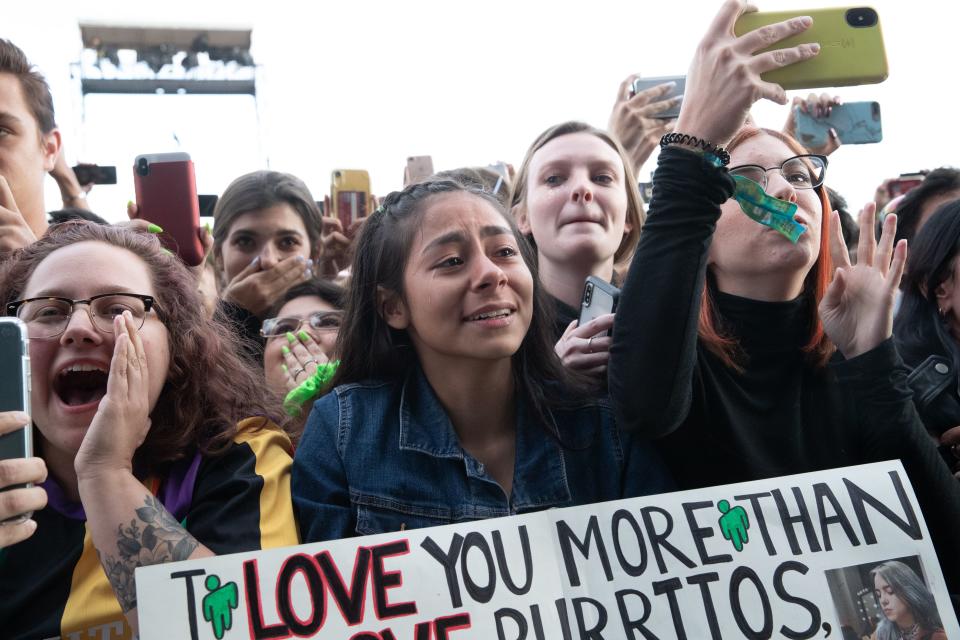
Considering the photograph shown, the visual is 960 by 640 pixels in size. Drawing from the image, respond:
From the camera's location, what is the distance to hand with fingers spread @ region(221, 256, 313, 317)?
362cm

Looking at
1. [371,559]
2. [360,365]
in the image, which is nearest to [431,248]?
[360,365]

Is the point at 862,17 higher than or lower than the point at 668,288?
higher

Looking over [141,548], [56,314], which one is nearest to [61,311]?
[56,314]

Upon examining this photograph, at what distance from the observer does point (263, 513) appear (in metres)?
1.94

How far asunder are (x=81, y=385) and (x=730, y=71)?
5.42ft

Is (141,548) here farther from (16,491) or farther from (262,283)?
(262,283)

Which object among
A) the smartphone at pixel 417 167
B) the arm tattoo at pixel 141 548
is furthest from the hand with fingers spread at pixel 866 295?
the smartphone at pixel 417 167

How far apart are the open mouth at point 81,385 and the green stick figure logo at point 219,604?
60cm

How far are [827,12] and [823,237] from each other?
2.52 feet

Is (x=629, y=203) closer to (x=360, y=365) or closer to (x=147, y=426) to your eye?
(x=360, y=365)

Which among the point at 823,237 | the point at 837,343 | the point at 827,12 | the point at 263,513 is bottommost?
the point at 263,513

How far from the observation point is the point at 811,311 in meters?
2.46

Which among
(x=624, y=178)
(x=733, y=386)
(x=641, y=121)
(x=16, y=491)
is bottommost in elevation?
(x=16, y=491)

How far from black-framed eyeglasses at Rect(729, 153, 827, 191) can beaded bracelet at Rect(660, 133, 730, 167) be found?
0.37m
